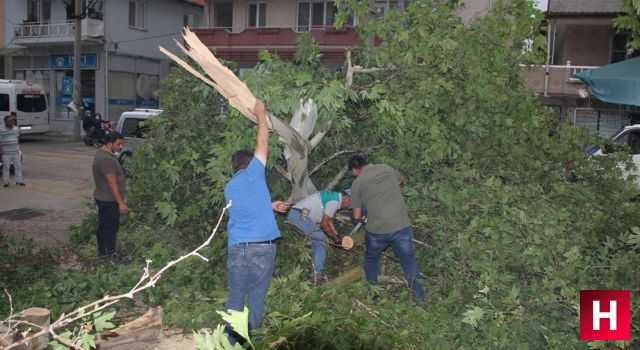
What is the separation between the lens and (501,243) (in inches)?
200

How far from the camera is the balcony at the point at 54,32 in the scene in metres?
27.2

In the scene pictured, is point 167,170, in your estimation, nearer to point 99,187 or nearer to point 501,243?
point 99,187

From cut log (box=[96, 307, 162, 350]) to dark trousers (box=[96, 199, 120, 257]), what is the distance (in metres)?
1.98

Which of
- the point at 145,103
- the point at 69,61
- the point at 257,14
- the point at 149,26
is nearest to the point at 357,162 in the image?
the point at 257,14

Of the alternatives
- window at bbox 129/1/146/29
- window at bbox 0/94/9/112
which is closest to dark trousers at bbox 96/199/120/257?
window at bbox 0/94/9/112

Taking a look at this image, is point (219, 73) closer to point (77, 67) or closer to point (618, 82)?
point (618, 82)

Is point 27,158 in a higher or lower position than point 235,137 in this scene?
lower

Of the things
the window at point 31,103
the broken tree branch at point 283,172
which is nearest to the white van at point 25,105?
the window at point 31,103

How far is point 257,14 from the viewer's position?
2670 centimetres

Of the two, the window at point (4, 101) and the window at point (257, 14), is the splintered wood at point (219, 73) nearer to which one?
the window at point (4, 101)

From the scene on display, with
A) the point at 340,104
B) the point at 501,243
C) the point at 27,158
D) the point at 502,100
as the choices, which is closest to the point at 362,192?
the point at 340,104

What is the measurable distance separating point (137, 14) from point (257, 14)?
7507 mm

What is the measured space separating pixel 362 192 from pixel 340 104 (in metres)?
0.91

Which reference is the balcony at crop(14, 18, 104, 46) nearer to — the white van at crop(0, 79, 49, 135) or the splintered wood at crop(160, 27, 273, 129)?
the white van at crop(0, 79, 49, 135)
